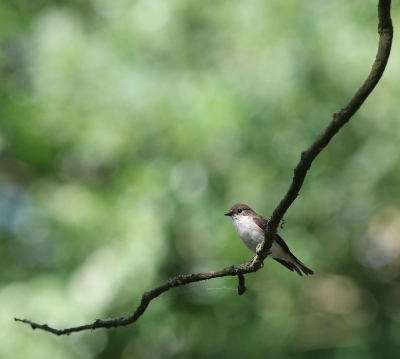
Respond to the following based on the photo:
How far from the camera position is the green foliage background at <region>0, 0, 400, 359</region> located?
5.54 m

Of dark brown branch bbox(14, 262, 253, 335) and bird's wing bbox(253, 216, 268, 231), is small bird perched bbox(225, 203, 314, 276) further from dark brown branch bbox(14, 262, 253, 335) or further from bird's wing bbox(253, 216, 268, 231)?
dark brown branch bbox(14, 262, 253, 335)

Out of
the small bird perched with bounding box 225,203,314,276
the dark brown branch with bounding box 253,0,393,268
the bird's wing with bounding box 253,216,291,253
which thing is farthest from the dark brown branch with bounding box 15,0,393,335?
the bird's wing with bounding box 253,216,291,253

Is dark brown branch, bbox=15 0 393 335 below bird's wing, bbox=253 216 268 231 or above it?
below

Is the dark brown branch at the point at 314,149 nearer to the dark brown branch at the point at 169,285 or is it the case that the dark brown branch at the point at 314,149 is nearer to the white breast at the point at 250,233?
the dark brown branch at the point at 169,285

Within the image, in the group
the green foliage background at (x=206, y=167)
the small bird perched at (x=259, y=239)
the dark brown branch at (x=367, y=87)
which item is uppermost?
the green foliage background at (x=206, y=167)

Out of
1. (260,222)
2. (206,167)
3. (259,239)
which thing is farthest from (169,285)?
(206,167)

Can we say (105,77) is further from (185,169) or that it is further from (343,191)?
(343,191)

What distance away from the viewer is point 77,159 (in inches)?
283

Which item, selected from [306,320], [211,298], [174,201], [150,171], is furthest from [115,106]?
[306,320]

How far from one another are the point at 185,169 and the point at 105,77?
1.54m

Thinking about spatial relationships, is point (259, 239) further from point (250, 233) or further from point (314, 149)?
point (314, 149)

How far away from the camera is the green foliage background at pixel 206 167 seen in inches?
218

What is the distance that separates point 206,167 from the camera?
621 centimetres

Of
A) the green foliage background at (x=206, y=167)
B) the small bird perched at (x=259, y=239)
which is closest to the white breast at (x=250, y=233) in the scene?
the small bird perched at (x=259, y=239)
